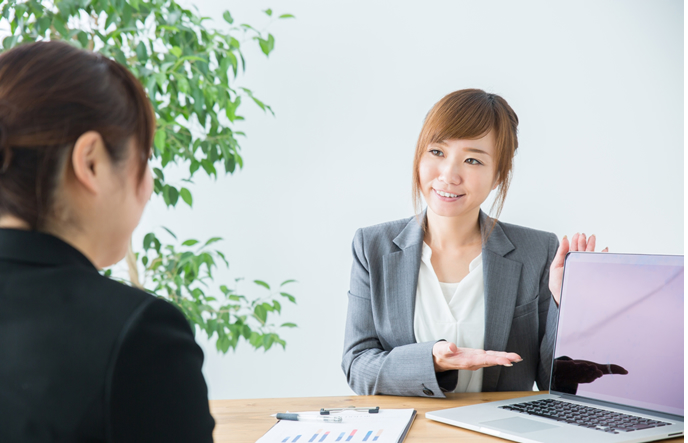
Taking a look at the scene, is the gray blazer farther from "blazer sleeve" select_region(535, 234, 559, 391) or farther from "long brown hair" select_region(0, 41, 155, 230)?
"long brown hair" select_region(0, 41, 155, 230)

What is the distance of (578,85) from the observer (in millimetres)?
2582

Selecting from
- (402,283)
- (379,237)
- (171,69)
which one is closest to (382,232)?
(379,237)

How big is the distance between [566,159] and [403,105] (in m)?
0.78

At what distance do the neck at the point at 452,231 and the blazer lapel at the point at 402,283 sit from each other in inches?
2.0

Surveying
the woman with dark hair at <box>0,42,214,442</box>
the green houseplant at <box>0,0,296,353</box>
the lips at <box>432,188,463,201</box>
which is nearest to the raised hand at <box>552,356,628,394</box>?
the lips at <box>432,188,463,201</box>

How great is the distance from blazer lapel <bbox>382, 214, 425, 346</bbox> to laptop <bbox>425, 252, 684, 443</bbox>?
0.34 meters

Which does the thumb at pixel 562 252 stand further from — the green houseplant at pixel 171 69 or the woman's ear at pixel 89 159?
the green houseplant at pixel 171 69

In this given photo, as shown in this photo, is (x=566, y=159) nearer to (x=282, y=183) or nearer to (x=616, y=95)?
(x=616, y=95)

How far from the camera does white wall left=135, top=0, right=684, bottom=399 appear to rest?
8.36 ft

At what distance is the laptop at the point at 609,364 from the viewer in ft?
3.15

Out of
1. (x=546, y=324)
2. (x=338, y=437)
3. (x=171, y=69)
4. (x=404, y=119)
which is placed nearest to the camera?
(x=338, y=437)

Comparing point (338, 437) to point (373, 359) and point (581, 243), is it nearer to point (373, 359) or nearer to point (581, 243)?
point (373, 359)

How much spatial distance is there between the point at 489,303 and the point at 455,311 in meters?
0.10

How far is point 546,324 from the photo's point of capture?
4.66 ft
